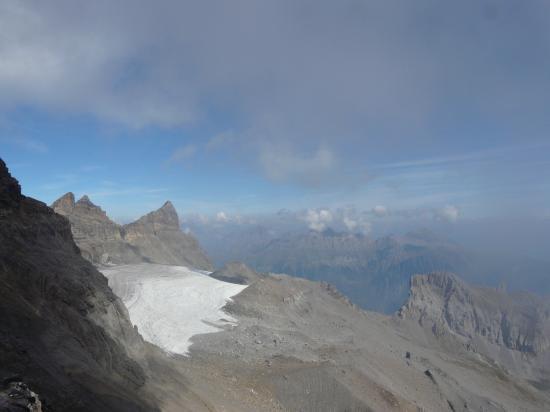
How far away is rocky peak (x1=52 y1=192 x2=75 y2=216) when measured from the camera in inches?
5256

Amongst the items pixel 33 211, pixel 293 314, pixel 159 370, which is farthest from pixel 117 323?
pixel 293 314

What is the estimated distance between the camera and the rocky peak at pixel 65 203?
133500 mm

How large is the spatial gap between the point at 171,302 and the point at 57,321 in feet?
124

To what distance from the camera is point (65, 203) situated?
13738 cm

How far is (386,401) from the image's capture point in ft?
142

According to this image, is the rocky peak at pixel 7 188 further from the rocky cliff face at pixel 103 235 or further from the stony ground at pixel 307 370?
the rocky cliff face at pixel 103 235

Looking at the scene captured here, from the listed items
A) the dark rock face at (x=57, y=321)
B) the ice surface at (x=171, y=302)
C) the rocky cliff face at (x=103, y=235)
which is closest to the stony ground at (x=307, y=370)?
the ice surface at (x=171, y=302)

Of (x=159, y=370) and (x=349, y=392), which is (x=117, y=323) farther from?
(x=349, y=392)

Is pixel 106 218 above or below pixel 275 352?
above

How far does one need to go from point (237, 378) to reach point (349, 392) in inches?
400

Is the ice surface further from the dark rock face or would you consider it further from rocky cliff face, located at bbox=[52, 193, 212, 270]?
rocky cliff face, located at bbox=[52, 193, 212, 270]

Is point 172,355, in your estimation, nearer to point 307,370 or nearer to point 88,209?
point 307,370

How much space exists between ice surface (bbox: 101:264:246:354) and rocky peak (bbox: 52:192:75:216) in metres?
64.8

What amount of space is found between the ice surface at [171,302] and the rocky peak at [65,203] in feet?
213
